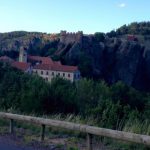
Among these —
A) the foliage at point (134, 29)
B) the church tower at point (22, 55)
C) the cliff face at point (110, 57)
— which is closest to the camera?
the cliff face at point (110, 57)

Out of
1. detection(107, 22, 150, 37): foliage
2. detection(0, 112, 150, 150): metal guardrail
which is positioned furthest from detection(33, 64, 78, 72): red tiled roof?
detection(0, 112, 150, 150): metal guardrail

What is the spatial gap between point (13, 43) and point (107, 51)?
35.9 m

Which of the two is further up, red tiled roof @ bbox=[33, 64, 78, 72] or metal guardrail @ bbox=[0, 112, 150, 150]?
metal guardrail @ bbox=[0, 112, 150, 150]

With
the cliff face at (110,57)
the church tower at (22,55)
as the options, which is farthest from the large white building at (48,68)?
the cliff face at (110,57)

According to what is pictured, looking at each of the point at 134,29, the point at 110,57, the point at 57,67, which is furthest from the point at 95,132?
the point at 134,29

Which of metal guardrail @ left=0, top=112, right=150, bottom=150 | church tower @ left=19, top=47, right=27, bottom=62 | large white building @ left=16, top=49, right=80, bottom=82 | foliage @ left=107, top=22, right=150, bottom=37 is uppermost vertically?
foliage @ left=107, top=22, right=150, bottom=37

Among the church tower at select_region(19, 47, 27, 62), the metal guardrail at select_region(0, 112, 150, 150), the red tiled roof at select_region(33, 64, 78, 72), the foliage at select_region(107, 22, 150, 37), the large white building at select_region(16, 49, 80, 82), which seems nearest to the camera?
the metal guardrail at select_region(0, 112, 150, 150)

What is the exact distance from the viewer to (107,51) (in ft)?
327

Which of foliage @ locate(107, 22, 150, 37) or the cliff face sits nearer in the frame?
the cliff face

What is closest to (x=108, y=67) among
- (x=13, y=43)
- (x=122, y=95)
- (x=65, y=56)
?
(x=65, y=56)

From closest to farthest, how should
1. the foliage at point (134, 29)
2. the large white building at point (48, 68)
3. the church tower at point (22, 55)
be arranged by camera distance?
the large white building at point (48, 68)
the church tower at point (22, 55)
the foliage at point (134, 29)

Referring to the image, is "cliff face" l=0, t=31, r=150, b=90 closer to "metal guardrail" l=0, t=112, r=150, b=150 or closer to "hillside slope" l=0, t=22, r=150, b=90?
"hillside slope" l=0, t=22, r=150, b=90

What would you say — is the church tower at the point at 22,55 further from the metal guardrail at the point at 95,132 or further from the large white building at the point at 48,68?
the metal guardrail at the point at 95,132

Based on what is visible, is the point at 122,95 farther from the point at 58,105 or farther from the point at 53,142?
the point at 53,142
